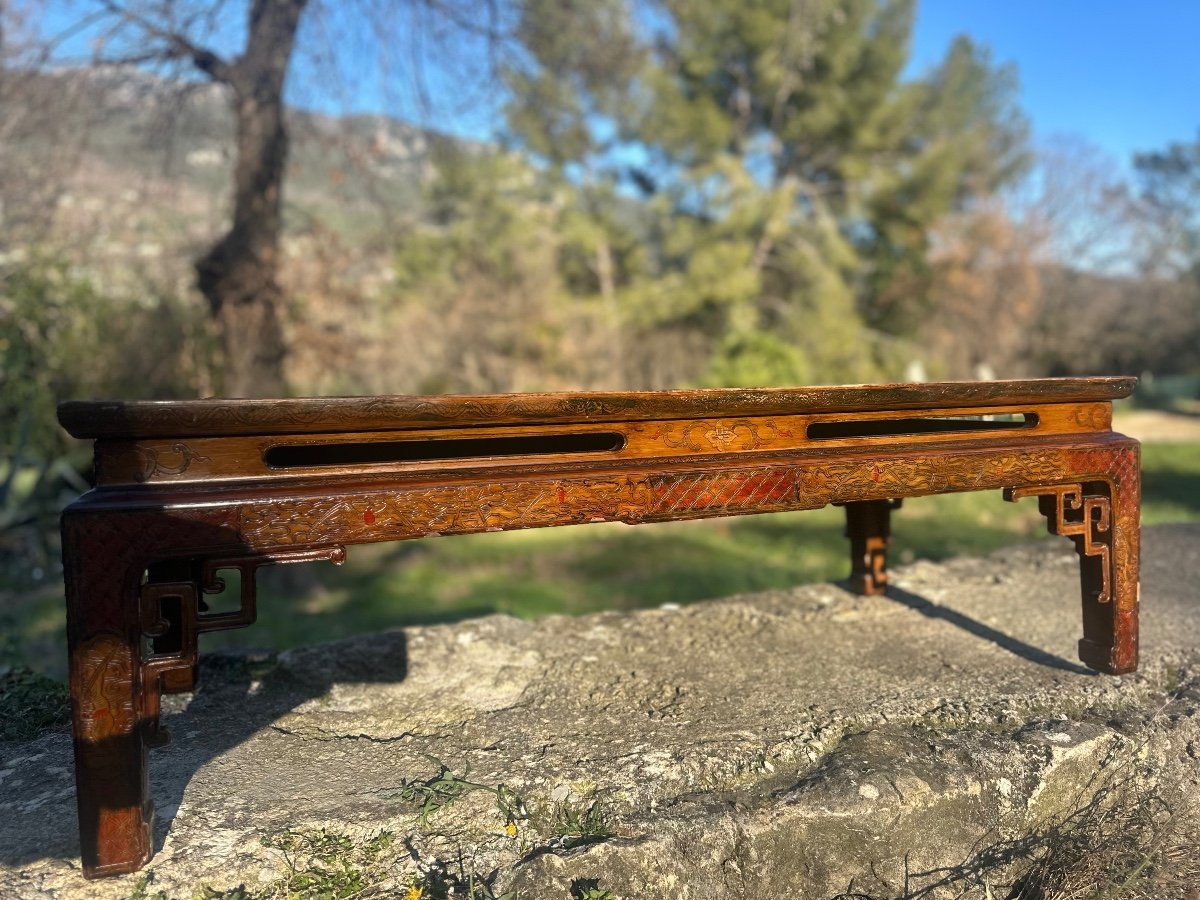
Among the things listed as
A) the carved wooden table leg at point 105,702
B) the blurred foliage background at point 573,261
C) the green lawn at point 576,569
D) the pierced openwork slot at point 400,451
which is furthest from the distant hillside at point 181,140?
the carved wooden table leg at point 105,702

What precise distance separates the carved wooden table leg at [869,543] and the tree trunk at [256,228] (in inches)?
186

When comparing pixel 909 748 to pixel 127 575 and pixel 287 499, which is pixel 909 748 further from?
pixel 127 575

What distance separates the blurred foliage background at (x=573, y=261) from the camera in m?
6.46

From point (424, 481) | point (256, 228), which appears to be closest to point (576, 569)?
point (256, 228)

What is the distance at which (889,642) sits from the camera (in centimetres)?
252

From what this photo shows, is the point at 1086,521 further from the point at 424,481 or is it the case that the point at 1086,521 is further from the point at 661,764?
the point at 424,481

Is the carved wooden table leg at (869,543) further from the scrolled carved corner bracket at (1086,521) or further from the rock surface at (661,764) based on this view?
the scrolled carved corner bracket at (1086,521)

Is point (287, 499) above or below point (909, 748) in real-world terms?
above

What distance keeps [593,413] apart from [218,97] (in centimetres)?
735

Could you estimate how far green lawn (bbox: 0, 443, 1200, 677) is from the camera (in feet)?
18.1

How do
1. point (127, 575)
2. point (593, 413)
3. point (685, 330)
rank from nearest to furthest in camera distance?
1. point (127, 575)
2. point (593, 413)
3. point (685, 330)

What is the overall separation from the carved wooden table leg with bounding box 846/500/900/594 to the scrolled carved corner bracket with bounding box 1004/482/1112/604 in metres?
0.80

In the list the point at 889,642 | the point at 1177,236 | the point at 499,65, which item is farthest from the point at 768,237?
the point at 1177,236

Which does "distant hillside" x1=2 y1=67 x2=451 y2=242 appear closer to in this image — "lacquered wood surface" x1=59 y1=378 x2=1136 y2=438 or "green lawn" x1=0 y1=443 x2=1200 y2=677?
"green lawn" x1=0 y1=443 x2=1200 y2=677
